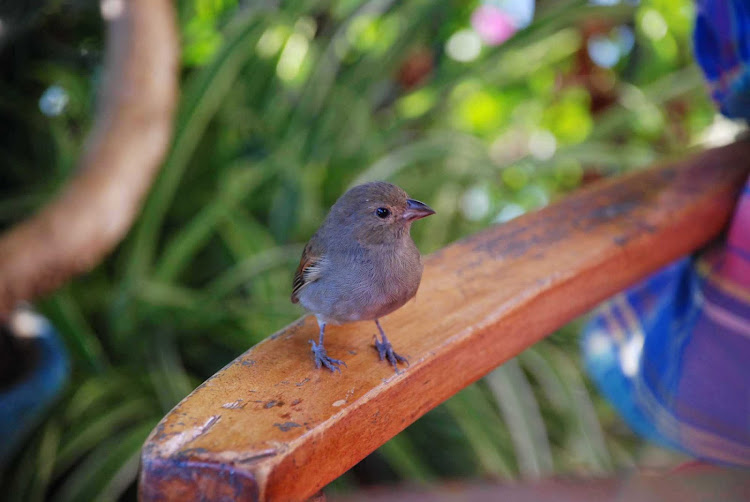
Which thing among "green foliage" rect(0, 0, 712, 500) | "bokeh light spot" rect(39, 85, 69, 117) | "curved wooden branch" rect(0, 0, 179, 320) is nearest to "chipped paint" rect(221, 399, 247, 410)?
"curved wooden branch" rect(0, 0, 179, 320)

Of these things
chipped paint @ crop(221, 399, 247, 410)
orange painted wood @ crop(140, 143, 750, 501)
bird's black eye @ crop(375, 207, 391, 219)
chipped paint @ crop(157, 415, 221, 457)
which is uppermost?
bird's black eye @ crop(375, 207, 391, 219)

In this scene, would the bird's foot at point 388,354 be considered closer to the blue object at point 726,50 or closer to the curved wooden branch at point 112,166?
the curved wooden branch at point 112,166

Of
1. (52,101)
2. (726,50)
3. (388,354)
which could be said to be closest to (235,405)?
(388,354)

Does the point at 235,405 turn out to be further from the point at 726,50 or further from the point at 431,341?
the point at 726,50

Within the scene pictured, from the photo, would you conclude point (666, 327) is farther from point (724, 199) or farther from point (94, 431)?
point (94, 431)

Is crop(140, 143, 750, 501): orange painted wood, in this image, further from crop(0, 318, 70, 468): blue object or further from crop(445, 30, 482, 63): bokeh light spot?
crop(445, 30, 482, 63): bokeh light spot

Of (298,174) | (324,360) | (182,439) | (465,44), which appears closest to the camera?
(182,439)

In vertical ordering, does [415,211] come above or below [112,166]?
below
